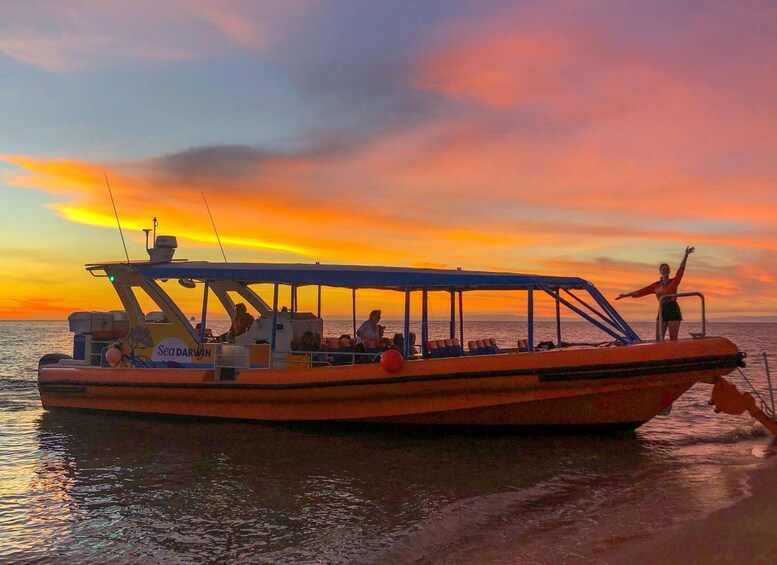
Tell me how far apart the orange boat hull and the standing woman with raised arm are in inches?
24.7

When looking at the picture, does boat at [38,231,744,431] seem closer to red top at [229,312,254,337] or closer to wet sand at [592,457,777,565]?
red top at [229,312,254,337]

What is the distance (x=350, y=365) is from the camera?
10453mm

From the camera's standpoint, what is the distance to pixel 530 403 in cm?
978

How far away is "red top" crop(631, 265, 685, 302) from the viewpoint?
31.7ft

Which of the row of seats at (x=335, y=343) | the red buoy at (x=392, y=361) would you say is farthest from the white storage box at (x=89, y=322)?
the red buoy at (x=392, y=361)

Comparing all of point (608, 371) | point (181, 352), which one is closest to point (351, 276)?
point (181, 352)

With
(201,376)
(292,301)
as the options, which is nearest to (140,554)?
(201,376)

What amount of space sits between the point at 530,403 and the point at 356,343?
335 cm

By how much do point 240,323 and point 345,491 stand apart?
509cm

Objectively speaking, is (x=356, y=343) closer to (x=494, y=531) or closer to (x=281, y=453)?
(x=281, y=453)

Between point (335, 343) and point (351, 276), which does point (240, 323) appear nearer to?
point (335, 343)

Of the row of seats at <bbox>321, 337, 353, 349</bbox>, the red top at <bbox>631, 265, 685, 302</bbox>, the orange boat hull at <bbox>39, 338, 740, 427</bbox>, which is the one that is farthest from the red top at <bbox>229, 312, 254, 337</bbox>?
the red top at <bbox>631, 265, 685, 302</bbox>

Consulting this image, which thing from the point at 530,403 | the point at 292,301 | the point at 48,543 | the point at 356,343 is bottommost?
the point at 48,543

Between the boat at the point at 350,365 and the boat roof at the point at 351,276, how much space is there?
0.02 m
